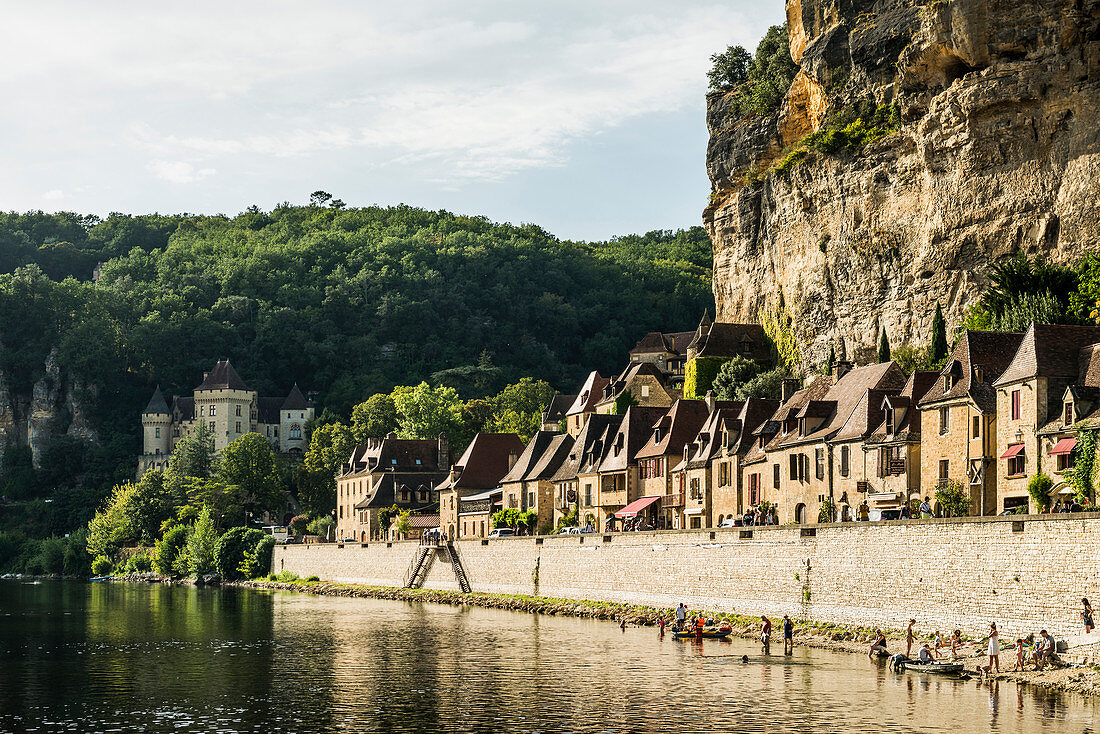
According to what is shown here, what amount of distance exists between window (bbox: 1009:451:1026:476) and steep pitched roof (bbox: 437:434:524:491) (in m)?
49.3

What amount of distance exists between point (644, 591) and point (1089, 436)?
19.8 meters

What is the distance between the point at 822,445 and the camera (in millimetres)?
55406

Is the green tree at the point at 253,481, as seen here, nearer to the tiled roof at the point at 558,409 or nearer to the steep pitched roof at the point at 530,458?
the tiled roof at the point at 558,409

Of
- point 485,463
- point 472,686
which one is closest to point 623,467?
point 485,463

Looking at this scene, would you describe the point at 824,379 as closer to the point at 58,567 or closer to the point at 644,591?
the point at 644,591

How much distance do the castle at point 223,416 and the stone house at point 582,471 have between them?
268 feet

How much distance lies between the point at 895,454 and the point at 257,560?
209 ft

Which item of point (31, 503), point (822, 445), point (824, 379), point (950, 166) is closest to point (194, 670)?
point (822, 445)

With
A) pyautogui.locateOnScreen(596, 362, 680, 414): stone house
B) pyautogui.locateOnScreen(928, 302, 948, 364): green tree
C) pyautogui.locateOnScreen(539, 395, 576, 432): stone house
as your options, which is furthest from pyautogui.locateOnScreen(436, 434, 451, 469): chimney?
pyautogui.locateOnScreen(928, 302, 948, 364): green tree

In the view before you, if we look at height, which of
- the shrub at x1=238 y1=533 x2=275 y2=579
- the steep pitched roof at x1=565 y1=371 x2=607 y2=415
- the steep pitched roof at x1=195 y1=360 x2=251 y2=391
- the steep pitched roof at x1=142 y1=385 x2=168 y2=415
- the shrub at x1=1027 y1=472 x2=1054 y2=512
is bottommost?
the shrub at x1=238 y1=533 x2=275 y2=579

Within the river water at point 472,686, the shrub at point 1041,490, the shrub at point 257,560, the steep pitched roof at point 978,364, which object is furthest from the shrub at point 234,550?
the shrub at point 1041,490

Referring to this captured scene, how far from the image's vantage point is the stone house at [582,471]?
243 ft

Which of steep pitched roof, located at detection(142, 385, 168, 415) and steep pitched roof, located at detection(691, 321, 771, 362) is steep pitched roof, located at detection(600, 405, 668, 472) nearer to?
steep pitched roof, located at detection(691, 321, 771, 362)

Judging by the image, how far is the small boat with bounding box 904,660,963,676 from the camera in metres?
34.9
